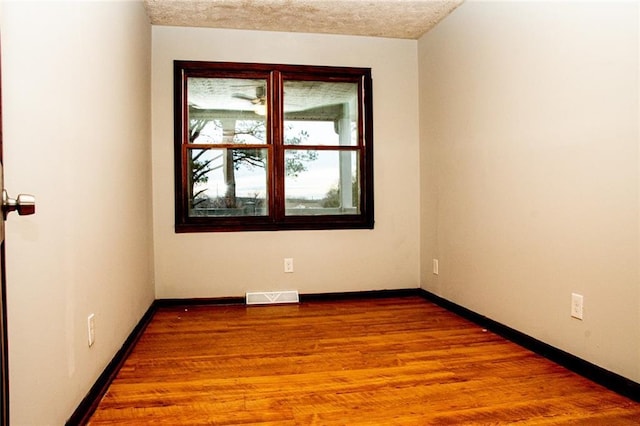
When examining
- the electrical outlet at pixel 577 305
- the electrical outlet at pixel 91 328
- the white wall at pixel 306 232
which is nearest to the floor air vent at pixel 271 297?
the white wall at pixel 306 232

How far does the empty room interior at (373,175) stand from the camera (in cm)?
148

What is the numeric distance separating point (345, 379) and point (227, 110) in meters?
2.54

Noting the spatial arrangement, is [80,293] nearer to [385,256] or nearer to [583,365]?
[583,365]

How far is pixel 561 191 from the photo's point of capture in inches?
91.7

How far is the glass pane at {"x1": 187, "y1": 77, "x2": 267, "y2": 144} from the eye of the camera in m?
3.81

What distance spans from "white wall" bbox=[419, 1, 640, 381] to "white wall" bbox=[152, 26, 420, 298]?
0.44 meters

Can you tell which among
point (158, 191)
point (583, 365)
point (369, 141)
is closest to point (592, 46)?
point (583, 365)

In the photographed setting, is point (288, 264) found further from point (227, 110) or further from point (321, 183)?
point (227, 110)

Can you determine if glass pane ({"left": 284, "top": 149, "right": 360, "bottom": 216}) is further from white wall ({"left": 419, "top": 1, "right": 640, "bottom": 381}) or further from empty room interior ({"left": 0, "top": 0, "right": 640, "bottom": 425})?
white wall ({"left": 419, "top": 1, "right": 640, "bottom": 381})

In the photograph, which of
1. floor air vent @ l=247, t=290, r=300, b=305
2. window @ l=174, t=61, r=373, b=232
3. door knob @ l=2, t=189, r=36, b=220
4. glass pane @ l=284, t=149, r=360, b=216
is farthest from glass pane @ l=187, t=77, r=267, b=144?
door knob @ l=2, t=189, r=36, b=220

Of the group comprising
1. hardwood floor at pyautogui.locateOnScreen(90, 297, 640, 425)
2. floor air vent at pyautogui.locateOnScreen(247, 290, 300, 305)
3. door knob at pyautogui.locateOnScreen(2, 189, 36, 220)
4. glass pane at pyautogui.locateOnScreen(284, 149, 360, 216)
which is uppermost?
glass pane at pyautogui.locateOnScreen(284, 149, 360, 216)

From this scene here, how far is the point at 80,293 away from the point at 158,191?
2.03 m

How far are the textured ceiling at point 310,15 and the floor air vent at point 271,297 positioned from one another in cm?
224

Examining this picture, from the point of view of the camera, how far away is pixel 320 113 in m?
4.00
